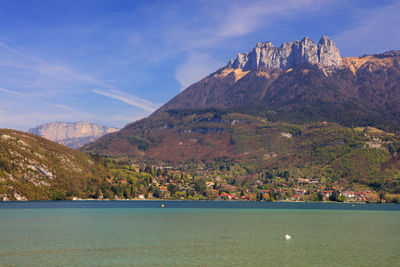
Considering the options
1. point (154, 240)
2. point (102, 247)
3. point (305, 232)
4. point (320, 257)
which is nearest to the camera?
point (320, 257)

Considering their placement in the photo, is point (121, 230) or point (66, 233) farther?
point (121, 230)

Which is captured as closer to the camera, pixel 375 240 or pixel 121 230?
pixel 375 240

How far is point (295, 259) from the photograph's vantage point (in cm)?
5481

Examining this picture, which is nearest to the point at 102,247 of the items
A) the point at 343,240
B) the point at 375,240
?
the point at 343,240

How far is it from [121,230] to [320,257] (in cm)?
4693

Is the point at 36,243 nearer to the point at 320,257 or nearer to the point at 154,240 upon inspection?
the point at 154,240

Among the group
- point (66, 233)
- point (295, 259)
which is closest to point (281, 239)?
point (295, 259)

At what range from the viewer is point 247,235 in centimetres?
8150

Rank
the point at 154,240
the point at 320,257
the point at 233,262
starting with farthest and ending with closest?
1. the point at 154,240
2. the point at 320,257
3. the point at 233,262

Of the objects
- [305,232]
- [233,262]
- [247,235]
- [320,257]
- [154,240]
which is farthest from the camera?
Answer: [305,232]

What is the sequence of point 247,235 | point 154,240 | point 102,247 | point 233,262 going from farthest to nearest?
point 247,235, point 154,240, point 102,247, point 233,262

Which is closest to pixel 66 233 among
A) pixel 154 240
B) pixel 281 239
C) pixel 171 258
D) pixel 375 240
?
pixel 154 240

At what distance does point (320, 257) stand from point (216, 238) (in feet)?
77.5

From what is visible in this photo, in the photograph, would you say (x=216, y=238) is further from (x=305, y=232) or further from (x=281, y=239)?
(x=305, y=232)
